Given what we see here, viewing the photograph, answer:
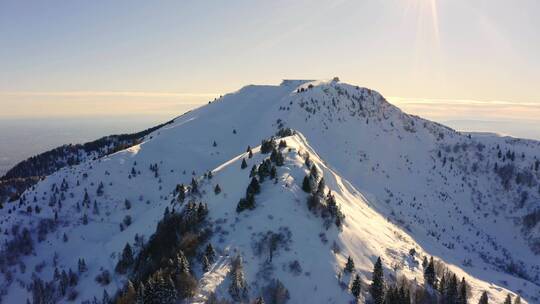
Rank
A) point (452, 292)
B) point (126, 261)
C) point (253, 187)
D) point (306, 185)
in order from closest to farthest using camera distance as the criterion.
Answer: point (452, 292) → point (253, 187) → point (306, 185) → point (126, 261)

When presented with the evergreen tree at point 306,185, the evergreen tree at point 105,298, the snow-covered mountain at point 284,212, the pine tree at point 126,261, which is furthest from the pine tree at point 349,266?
the pine tree at point 126,261

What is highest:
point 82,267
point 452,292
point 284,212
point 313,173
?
point 313,173

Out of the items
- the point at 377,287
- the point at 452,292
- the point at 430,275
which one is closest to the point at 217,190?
the point at 377,287

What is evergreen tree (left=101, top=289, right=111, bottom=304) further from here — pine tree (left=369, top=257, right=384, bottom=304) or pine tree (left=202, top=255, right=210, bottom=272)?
pine tree (left=369, top=257, right=384, bottom=304)

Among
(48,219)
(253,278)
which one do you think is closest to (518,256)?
(253,278)

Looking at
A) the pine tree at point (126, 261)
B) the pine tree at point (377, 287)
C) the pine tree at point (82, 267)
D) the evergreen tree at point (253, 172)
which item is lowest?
the pine tree at point (82, 267)

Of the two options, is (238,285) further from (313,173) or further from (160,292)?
(313,173)

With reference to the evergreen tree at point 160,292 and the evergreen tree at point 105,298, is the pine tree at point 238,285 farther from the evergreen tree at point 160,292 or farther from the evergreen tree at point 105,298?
the evergreen tree at point 105,298

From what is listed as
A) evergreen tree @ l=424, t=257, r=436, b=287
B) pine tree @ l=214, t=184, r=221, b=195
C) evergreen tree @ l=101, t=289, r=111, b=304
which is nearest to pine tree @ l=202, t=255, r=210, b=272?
pine tree @ l=214, t=184, r=221, b=195

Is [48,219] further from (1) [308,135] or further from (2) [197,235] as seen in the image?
(1) [308,135]
